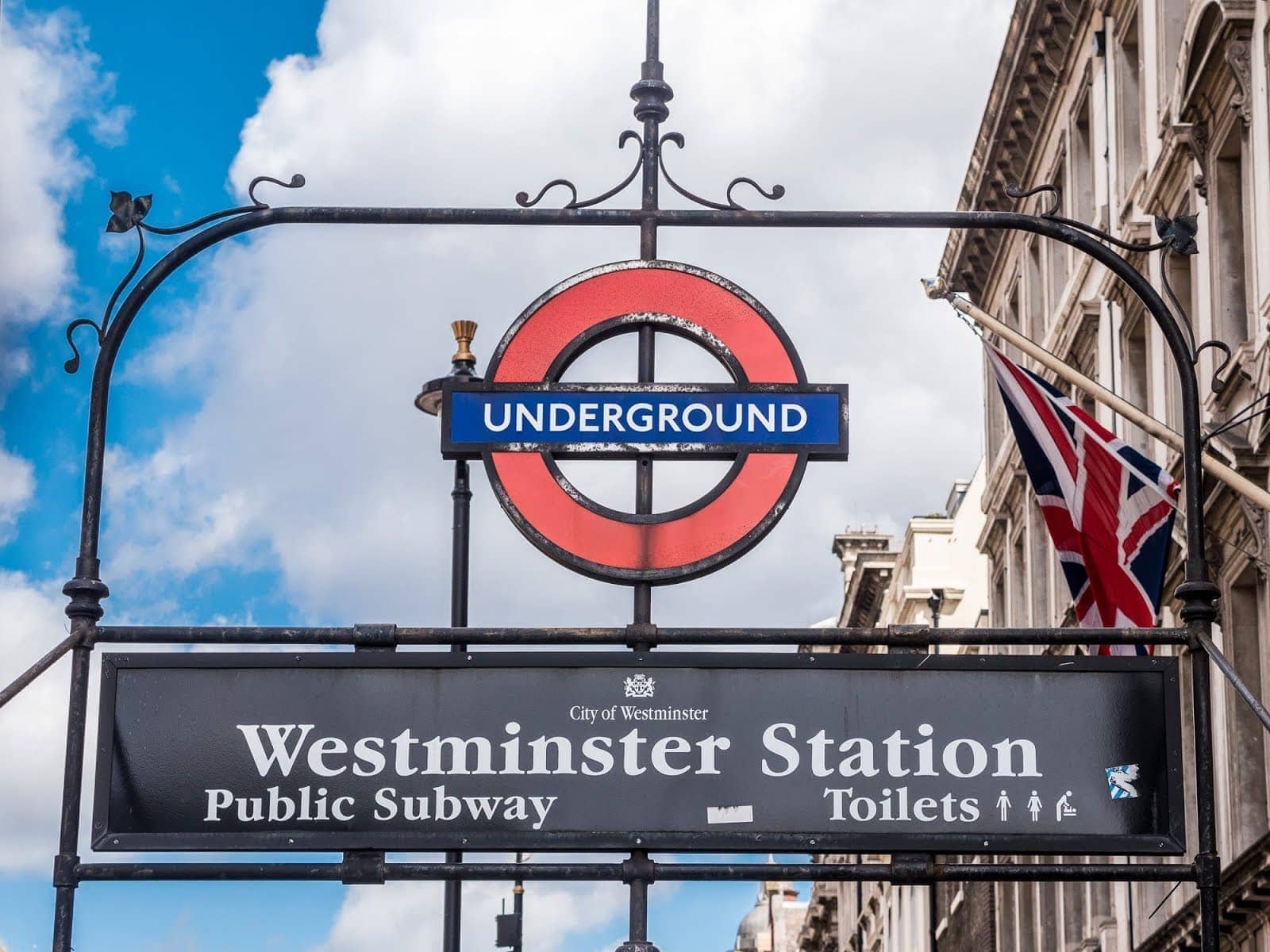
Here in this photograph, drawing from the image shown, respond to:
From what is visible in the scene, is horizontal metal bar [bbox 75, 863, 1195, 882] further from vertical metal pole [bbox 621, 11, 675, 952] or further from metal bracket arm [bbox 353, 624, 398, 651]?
metal bracket arm [bbox 353, 624, 398, 651]

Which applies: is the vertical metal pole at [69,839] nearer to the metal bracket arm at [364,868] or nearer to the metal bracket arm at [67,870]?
the metal bracket arm at [67,870]

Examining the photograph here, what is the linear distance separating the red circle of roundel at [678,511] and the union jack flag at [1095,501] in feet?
16.4

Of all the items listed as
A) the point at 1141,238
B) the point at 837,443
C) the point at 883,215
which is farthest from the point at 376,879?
the point at 1141,238

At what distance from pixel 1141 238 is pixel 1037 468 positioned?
1491 centimetres

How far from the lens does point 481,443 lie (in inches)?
422

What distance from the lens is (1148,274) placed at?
30078 mm

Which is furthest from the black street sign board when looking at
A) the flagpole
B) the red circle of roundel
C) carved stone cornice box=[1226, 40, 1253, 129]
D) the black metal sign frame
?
carved stone cornice box=[1226, 40, 1253, 129]

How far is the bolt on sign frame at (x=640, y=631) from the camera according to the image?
10.1 metres

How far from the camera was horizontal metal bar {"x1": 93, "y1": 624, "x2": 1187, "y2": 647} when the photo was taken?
10.3 metres

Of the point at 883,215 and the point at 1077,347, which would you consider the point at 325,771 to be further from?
the point at 1077,347

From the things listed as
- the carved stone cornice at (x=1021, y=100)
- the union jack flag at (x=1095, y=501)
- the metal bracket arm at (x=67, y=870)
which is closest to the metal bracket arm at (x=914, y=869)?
the metal bracket arm at (x=67, y=870)

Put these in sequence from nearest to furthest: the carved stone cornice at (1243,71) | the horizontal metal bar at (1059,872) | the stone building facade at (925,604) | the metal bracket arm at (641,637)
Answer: the horizontal metal bar at (1059,872) → the metal bracket arm at (641,637) → the carved stone cornice at (1243,71) → the stone building facade at (925,604)

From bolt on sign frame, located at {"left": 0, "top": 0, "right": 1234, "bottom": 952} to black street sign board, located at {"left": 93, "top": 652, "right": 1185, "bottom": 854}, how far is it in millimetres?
103

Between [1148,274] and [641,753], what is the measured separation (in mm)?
21261
